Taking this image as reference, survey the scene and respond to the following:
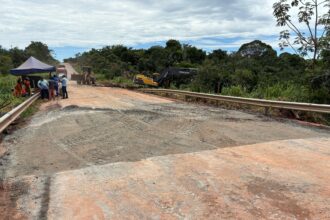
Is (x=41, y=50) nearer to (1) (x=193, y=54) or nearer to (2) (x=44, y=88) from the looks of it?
(1) (x=193, y=54)

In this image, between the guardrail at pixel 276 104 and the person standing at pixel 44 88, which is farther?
the person standing at pixel 44 88

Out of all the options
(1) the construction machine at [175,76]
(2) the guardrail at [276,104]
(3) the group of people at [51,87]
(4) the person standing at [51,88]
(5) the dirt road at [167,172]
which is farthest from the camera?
(1) the construction machine at [175,76]

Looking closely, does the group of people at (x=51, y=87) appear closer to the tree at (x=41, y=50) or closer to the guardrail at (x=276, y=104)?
the guardrail at (x=276, y=104)

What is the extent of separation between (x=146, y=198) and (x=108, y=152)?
2.92 m

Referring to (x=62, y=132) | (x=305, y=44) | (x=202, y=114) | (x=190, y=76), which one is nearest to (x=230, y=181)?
(x=62, y=132)

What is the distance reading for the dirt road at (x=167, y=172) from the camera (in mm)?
5164

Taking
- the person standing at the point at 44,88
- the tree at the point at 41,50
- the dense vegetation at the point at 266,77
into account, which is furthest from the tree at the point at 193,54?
the tree at the point at 41,50

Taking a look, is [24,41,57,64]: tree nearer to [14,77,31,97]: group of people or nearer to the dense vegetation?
the dense vegetation

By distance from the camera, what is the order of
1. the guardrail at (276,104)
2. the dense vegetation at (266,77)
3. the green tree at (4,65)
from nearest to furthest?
the guardrail at (276,104) < the dense vegetation at (266,77) < the green tree at (4,65)

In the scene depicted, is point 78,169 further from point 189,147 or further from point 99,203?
point 189,147

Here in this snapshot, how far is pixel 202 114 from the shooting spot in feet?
46.4

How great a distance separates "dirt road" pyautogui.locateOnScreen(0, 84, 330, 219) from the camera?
5164 mm

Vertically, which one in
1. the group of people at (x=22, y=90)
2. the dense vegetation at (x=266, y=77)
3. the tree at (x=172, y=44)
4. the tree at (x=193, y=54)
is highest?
the tree at (x=172, y=44)

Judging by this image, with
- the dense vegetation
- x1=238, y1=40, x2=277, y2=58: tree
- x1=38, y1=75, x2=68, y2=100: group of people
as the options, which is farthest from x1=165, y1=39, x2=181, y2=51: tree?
x1=38, y1=75, x2=68, y2=100: group of people
